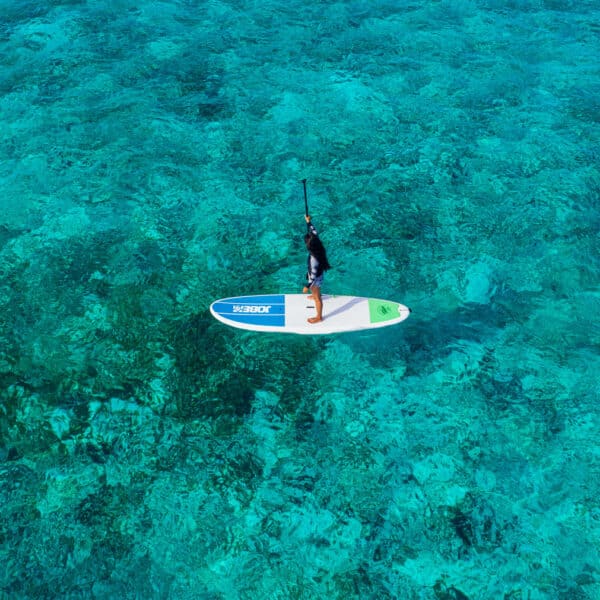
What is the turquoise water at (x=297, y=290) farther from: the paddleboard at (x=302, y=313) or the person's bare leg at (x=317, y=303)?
the person's bare leg at (x=317, y=303)

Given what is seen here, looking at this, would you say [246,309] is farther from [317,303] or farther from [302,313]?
[317,303]

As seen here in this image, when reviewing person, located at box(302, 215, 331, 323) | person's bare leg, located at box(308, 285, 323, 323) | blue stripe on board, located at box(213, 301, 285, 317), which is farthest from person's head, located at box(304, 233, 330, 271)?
blue stripe on board, located at box(213, 301, 285, 317)

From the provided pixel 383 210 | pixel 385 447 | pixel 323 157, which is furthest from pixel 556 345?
pixel 323 157

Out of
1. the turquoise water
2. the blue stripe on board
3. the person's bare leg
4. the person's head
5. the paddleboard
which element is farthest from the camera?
the blue stripe on board

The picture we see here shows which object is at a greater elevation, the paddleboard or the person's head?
the person's head

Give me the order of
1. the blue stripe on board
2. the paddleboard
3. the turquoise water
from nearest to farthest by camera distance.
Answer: the turquoise water → the paddleboard → the blue stripe on board

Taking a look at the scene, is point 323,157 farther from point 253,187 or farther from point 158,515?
point 158,515

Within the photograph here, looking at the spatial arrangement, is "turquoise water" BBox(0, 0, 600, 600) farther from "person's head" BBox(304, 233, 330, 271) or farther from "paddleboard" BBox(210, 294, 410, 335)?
"person's head" BBox(304, 233, 330, 271)
